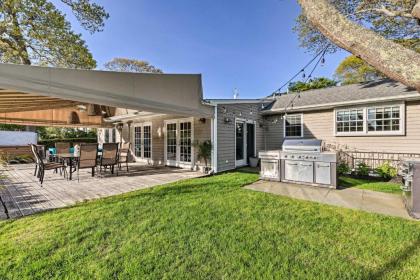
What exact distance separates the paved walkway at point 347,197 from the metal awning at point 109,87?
10.6 feet

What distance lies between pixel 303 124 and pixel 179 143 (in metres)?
5.82

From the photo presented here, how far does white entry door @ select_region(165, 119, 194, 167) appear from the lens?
9.15 metres

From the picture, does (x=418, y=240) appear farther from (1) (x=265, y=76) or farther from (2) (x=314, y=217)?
(1) (x=265, y=76)

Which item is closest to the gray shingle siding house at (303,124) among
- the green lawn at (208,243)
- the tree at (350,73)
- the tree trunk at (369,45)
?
the green lawn at (208,243)

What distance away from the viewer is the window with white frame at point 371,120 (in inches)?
299

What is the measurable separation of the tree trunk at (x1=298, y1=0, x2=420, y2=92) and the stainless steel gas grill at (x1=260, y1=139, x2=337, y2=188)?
4.67m

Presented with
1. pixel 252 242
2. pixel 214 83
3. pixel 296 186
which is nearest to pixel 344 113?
pixel 296 186

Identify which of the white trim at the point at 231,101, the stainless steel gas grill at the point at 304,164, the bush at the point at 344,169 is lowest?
the bush at the point at 344,169

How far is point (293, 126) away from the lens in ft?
33.6

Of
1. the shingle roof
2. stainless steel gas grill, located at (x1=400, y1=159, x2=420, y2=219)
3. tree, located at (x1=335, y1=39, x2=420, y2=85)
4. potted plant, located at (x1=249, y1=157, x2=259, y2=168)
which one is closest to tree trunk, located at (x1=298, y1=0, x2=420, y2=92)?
stainless steel gas grill, located at (x1=400, y1=159, x2=420, y2=219)

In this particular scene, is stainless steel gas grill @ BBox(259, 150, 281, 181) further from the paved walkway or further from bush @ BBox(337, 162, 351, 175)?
bush @ BBox(337, 162, 351, 175)

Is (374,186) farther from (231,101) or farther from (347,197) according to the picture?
(231,101)

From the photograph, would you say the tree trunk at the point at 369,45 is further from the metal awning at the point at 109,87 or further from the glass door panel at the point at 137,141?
the glass door panel at the point at 137,141

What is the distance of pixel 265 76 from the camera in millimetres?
16594
